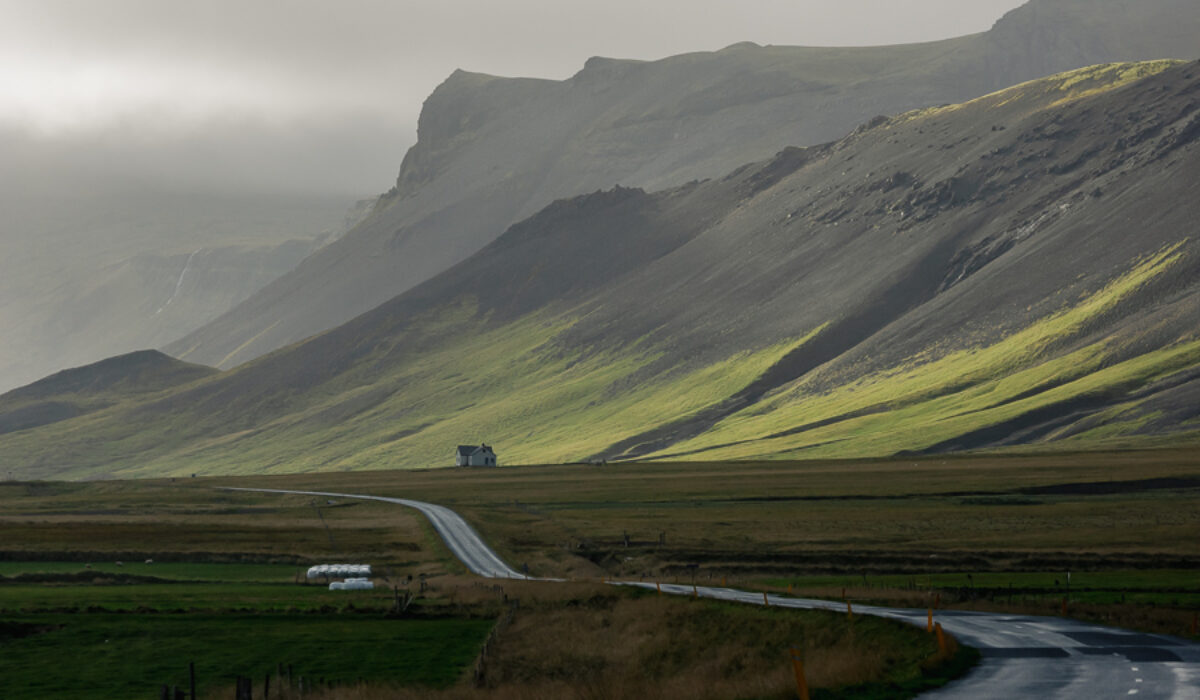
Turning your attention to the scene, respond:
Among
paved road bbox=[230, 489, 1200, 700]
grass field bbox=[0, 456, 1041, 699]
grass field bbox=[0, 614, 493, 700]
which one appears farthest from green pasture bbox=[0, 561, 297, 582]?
paved road bbox=[230, 489, 1200, 700]

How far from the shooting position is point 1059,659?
38.6 meters

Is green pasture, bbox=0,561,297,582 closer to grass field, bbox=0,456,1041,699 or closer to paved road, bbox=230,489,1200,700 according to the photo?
grass field, bbox=0,456,1041,699

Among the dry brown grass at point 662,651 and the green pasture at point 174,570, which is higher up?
the green pasture at point 174,570

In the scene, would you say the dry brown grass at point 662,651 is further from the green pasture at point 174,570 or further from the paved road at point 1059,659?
the green pasture at point 174,570

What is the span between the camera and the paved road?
3278cm

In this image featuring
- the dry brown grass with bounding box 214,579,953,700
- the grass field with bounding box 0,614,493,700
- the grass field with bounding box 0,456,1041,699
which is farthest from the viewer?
the grass field with bounding box 0,614,493,700

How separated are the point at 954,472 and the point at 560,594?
121661 mm

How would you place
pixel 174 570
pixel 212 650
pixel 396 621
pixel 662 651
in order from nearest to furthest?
1. pixel 212 650
2. pixel 662 651
3. pixel 396 621
4. pixel 174 570

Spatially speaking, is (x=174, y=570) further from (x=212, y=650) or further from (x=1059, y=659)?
(x=1059, y=659)

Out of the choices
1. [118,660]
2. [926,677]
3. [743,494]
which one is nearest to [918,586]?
[926,677]

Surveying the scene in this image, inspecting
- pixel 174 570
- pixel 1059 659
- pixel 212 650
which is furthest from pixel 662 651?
pixel 174 570

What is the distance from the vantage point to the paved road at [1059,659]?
32.8m

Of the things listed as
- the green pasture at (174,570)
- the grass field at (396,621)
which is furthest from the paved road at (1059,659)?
the green pasture at (174,570)

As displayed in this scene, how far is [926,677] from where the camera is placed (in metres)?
36.1
